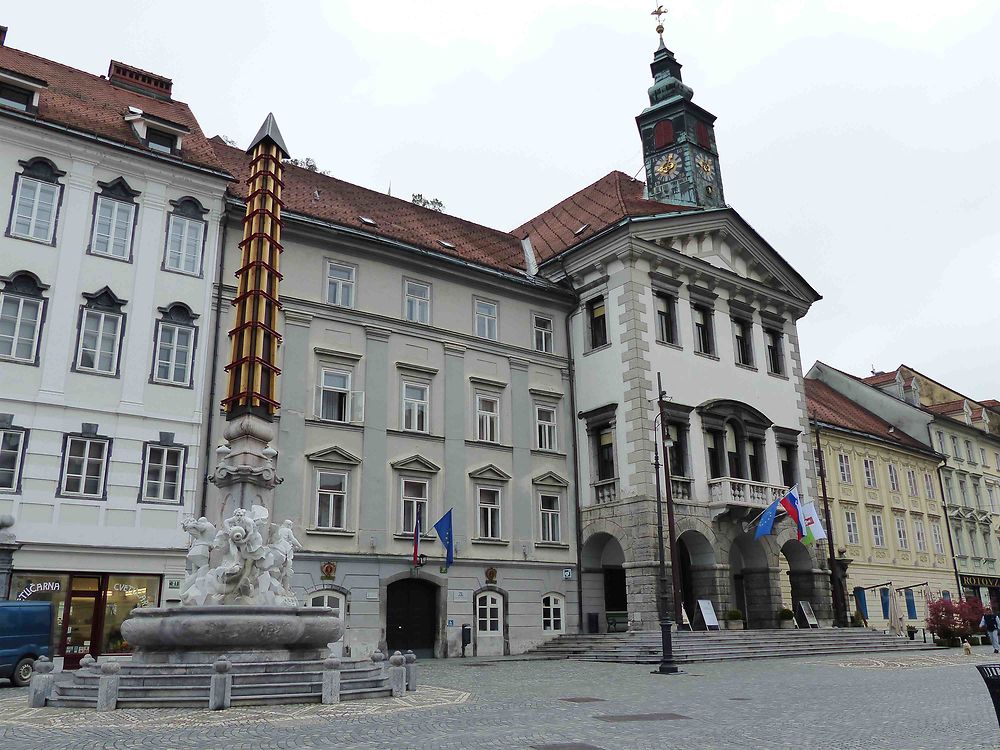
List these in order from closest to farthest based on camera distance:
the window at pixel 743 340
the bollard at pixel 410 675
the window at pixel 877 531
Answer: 1. the bollard at pixel 410 675
2. the window at pixel 743 340
3. the window at pixel 877 531

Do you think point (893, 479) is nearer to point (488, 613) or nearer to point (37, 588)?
point (488, 613)

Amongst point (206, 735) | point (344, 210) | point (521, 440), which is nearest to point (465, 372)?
point (521, 440)

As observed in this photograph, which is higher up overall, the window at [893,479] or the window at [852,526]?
the window at [893,479]

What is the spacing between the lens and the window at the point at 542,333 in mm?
34966

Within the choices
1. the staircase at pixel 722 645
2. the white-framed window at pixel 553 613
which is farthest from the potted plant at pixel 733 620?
the white-framed window at pixel 553 613

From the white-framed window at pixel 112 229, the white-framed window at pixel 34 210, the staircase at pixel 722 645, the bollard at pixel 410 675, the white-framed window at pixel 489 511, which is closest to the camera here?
the bollard at pixel 410 675

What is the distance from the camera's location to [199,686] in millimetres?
13258

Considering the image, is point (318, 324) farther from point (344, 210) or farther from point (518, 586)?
point (518, 586)

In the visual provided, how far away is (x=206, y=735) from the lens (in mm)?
10375

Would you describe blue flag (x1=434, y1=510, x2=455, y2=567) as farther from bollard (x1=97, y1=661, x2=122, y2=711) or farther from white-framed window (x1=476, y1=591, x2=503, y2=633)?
bollard (x1=97, y1=661, x2=122, y2=711)

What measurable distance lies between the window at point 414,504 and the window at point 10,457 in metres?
11.8

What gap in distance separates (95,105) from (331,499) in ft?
50.0

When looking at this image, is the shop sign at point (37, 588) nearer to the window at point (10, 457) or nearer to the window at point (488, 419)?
the window at point (10, 457)

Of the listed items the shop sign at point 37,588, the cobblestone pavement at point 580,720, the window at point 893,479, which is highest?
the window at point 893,479
